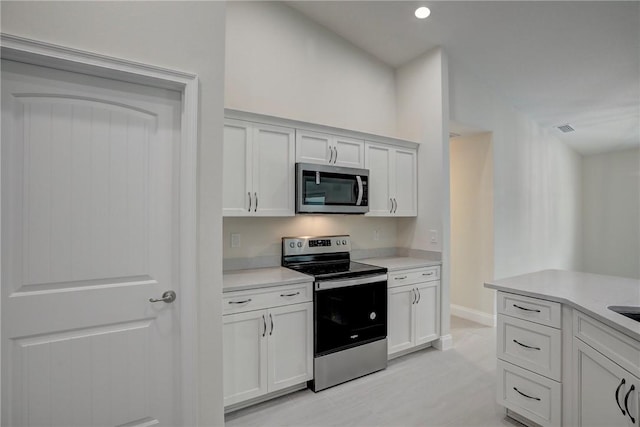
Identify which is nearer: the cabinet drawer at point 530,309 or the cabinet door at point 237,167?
the cabinet drawer at point 530,309

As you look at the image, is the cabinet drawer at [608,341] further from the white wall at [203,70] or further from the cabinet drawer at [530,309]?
the white wall at [203,70]

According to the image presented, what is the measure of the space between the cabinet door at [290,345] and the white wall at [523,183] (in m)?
2.82

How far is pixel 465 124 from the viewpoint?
3.81 meters

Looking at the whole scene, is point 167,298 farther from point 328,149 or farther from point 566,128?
point 566,128

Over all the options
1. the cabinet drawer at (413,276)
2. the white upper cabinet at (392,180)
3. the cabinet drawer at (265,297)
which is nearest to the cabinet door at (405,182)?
the white upper cabinet at (392,180)

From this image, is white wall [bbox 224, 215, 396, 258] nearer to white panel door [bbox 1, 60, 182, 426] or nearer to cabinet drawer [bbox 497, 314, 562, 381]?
white panel door [bbox 1, 60, 182, 426]

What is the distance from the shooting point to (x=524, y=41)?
3162mm

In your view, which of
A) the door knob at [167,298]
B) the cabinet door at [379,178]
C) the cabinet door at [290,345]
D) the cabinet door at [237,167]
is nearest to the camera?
the door knob at [167,298]

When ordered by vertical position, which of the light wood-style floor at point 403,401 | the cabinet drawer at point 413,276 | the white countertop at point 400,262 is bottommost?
the light wood-style floor at point 403,401

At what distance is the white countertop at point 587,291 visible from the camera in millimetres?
1413

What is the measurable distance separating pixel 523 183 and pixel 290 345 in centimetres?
413

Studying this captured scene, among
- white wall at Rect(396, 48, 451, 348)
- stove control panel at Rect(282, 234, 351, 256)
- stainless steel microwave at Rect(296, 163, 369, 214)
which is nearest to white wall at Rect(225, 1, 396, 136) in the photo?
white wall at Rect(396, 48, 451, 348)

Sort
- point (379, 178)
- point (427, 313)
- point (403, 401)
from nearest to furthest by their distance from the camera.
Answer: point (403, 401)
point (427, 313)
point (379, 178)

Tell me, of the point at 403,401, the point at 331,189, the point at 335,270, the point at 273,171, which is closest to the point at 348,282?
the point at 335,270
